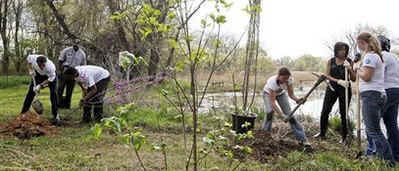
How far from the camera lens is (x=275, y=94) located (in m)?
3.86

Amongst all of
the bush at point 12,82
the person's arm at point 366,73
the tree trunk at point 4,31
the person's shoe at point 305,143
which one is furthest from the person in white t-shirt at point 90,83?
the tree trunk at point 4,31

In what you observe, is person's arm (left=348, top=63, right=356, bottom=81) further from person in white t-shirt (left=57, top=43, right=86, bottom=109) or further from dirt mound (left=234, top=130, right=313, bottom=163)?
person in white t-shirt (left=57, top=43, right=86, bottom=109)

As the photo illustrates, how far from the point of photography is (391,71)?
2.96 metres

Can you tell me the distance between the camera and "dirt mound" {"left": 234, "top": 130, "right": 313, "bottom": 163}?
11.5 ft

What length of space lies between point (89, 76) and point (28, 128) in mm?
1087

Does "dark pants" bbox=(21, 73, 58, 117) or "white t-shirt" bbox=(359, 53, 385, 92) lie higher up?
"white t-shirt" bbox=(359, 53, 385, 92)

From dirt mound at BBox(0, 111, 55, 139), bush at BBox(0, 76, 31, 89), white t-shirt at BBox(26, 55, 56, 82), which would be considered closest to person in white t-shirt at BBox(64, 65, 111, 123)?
white t-shirt at BBox(26, 55, 56, 82)

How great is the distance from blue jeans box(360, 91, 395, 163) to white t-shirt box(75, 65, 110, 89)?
11.9 ft

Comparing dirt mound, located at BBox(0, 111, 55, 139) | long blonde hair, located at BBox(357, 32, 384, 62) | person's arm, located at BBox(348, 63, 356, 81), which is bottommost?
dirt mound, located at BBox(0, 111, 55, 139)

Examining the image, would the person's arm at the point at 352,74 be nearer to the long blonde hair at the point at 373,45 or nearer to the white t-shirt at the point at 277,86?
the white t-shirt at the point at 277,86

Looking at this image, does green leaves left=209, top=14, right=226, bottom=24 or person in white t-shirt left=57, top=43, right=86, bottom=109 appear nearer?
green leaves left=209, top=14, right=226, bottom=24

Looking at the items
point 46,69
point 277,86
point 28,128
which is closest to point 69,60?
point 46,69

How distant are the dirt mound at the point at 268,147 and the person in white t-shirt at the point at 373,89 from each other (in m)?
0.76

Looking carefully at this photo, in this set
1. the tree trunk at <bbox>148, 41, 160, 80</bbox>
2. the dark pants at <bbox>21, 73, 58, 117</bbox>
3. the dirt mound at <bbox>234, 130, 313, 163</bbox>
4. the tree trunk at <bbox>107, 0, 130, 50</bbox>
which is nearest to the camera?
the tree trunk at <bbox>148, 41, 160, 80</bbox>
